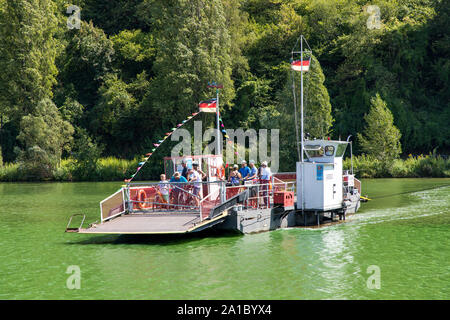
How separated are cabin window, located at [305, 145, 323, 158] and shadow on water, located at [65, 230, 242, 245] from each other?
201 inches

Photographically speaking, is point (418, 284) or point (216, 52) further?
point (216, 52)

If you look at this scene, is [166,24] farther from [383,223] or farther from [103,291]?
[103,291]

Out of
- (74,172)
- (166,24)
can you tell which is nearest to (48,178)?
(74,172)

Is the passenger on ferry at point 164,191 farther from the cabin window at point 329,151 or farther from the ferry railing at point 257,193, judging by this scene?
the cabin window at point 329,151

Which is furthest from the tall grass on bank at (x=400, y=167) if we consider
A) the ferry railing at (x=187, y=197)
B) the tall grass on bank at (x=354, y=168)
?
the ferry railing at (x=187, y=197)

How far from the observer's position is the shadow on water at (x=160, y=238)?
21.2 meters

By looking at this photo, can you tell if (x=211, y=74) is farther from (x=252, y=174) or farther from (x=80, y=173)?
(x=252, y=174)

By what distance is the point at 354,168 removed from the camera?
5297cm

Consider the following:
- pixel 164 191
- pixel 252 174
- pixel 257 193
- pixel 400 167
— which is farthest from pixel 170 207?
pixel 400 167

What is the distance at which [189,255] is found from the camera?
1892cm

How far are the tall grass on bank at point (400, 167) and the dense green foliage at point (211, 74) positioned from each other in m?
1.43

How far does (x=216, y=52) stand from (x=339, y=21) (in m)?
18.4

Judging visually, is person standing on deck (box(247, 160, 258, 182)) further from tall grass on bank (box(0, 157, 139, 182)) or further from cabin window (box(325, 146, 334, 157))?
tall grass on bank (box(0, 157, 139, 182))

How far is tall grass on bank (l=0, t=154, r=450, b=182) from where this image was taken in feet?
172
